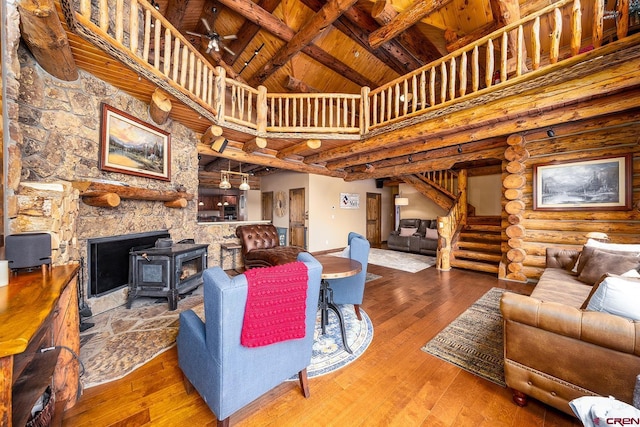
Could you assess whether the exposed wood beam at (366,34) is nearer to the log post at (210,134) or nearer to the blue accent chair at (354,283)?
the log post at (210,134)

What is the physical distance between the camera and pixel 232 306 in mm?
1174

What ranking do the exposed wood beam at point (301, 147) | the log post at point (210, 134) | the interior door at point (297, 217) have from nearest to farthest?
the log post at point (210, 134), the exposed wood beam at point (301, 147), the interior door at point (297, 217)

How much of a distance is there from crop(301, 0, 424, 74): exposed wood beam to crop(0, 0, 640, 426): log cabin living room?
0.05 meters

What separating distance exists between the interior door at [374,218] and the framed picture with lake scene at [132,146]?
267 inches

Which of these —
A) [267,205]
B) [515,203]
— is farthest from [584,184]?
[267,205]

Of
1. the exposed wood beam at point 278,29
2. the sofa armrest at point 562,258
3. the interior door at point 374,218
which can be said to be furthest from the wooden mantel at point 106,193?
the interior door at point 374,218

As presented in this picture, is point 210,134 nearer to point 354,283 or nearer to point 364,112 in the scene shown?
point 364,112

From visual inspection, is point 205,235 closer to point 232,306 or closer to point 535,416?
point 232,306

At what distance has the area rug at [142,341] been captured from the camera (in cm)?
187

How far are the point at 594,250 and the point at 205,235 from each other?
5.68m

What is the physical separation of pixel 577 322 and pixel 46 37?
4.20 meters

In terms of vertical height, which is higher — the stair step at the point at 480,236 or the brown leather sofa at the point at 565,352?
the stair step at the point at 480,236

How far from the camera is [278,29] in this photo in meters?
4.13

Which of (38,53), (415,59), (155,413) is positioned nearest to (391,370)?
(155,413)
